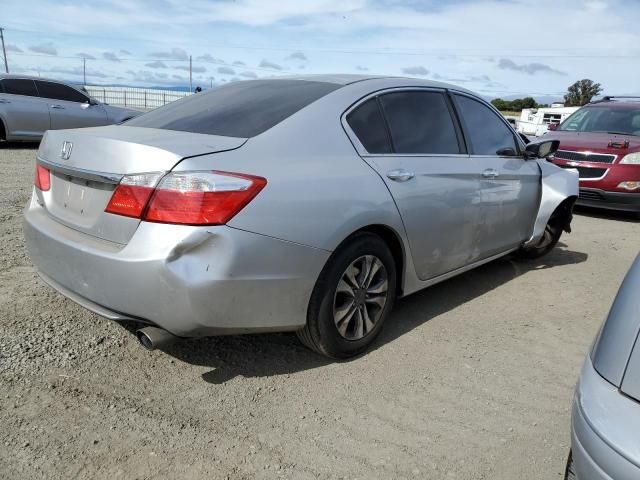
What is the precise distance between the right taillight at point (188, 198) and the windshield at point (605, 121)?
7.99m

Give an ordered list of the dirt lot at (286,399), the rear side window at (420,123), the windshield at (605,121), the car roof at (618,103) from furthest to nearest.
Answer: the car roof at (618,103) < the windshield at (605,121) < the rear side window at (420,123) < the dirt lot at (286,399)

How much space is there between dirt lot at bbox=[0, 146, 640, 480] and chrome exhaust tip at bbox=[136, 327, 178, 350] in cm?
35

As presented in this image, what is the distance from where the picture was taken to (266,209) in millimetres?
2455

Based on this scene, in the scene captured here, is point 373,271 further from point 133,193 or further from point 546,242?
point 546,242

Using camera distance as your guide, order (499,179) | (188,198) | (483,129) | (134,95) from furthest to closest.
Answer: (134,95) < (483,129) < (499,179) < (188,198)

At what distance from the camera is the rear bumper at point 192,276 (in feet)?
7.65

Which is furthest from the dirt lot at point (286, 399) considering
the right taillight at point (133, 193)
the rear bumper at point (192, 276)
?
the right taillight at point (133, 193)

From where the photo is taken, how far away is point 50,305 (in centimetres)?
350

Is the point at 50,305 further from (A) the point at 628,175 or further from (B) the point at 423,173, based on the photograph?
(A) the point at 628,175

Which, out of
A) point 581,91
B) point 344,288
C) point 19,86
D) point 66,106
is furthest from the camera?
point 581,91

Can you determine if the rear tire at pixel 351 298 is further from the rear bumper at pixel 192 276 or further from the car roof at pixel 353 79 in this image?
the car roof at pixel 353 79

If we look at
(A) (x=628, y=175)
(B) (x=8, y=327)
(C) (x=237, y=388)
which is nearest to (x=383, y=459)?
(C) (x=237, y=388)

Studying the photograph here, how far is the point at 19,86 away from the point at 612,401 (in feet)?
41.1

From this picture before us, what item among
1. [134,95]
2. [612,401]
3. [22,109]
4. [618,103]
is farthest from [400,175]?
[134,95]
